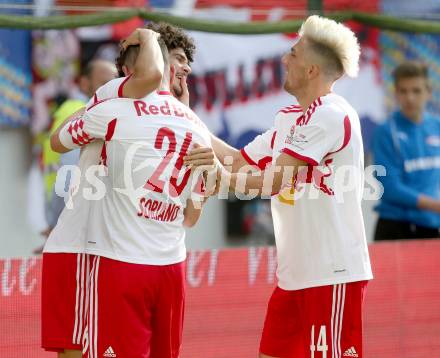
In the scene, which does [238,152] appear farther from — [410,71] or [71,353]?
[410,71]

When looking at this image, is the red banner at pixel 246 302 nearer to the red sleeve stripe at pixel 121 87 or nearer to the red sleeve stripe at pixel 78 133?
the red sleeve stripe at pixel 78 133

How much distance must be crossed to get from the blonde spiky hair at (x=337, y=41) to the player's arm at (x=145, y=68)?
884mm

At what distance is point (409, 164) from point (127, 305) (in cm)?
415

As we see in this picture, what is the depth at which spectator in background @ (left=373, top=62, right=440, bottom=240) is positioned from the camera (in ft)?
26.8

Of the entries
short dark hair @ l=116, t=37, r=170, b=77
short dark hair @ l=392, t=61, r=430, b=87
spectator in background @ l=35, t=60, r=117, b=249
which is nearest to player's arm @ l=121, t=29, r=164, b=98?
short dark hair @ l=116, t=37, r=170, b=77

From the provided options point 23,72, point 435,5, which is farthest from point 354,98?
point 23,72

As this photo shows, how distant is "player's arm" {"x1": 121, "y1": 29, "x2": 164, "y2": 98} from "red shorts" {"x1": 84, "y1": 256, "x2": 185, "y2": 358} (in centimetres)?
78

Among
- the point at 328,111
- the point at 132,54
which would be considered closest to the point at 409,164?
the point at 328,111

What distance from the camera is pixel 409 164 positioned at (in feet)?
27.2

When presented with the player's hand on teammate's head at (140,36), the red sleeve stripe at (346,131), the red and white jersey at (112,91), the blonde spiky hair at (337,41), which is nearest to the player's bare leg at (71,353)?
the red and white jersey at (112,91)

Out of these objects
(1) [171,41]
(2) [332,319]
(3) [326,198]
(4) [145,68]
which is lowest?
(2) [332,319]

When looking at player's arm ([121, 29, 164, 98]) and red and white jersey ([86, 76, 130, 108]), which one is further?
red and white jersey ([86, 76, 130, 108])

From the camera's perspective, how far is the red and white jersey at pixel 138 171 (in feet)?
15.3

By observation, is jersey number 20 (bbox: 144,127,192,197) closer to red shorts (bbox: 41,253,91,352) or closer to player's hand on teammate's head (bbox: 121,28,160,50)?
player's hand on teammate's head (bbox: 121,28,160,50)
